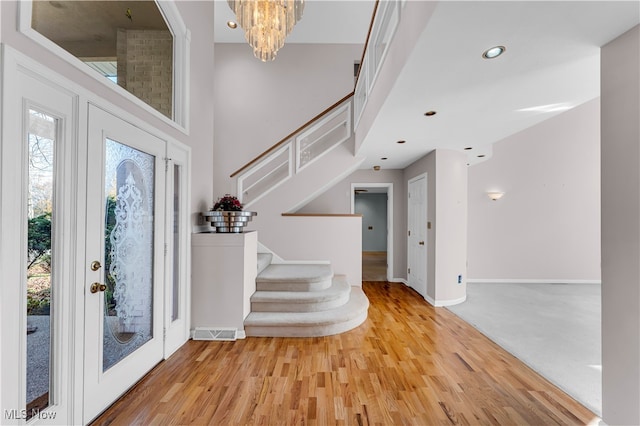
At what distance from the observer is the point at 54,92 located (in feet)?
5.32

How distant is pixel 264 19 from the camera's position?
9.08 ft

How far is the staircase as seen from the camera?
10.6 ft

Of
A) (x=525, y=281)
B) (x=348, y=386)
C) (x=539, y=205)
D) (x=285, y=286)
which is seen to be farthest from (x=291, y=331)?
(x=539, y=205)

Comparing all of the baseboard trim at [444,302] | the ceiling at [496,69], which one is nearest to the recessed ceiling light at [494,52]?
the ceiling at [496,69]

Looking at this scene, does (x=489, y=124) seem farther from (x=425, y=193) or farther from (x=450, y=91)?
(x=425, y=193)

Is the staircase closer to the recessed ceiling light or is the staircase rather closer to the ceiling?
the ceiling

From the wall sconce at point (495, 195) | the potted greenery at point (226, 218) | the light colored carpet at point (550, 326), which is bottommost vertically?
the light colored carpet at point (550, 326)

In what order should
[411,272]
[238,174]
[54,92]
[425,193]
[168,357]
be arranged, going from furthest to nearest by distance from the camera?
1. [411,272]
2. [425,193]
3. [238,174]
4. [168,357]
5. [54,92]

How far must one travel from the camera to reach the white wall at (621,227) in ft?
5.28

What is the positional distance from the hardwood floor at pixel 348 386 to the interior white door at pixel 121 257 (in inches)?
8.8

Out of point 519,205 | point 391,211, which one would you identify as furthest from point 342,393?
point 519,205

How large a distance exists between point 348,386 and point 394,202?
15.0 ft

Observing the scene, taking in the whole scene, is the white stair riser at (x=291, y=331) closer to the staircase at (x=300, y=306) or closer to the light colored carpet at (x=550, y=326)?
the staircase at (x=300, y=306)

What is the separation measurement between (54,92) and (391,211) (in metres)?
5.67
